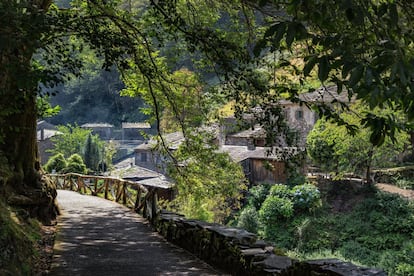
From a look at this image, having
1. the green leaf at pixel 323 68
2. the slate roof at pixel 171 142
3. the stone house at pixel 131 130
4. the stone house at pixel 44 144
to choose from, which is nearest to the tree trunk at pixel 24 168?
the slate roof at pixel 171 142

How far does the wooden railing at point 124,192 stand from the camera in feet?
40.7

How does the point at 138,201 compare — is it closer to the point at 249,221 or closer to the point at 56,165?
the point at 249,221

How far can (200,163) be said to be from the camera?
522 inches

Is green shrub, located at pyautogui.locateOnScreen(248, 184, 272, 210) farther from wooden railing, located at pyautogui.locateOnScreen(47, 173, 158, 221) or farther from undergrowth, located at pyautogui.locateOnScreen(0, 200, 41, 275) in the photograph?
undergrowth, located at pyautogui.locateOnScreen(0, 200, 41, 275)

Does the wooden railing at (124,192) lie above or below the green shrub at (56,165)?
below

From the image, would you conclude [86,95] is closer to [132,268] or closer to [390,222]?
[390,222]

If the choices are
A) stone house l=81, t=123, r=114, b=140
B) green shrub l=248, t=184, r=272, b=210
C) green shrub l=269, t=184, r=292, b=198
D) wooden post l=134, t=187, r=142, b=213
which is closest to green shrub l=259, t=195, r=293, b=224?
green shrub l=269, t=184, r=292, b=198

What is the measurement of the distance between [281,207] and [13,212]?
17014mm

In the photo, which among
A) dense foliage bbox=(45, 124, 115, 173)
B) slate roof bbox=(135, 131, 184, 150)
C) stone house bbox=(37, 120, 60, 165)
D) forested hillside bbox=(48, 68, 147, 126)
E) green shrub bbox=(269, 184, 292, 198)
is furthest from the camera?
forested hillside bbox=(48, 68, 147, 126)

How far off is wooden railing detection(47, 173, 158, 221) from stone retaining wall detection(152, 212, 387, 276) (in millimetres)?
2135

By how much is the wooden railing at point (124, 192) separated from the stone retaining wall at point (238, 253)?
2.14 meters

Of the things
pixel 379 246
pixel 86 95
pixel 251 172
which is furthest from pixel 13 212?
pixel 86 95

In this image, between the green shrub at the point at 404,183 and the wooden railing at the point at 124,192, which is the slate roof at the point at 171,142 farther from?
the green shrub at the point at 404,183

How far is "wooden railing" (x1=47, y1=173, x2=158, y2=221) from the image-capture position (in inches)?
488
